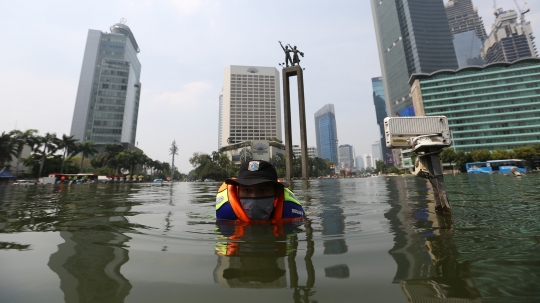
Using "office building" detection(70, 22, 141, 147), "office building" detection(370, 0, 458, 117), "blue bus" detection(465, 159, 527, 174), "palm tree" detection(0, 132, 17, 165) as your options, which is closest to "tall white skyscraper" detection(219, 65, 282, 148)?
"office building" detection(70, 22, 141, 147)

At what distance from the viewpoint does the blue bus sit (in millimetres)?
36509

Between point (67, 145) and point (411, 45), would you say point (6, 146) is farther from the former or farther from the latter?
point (411, 45)

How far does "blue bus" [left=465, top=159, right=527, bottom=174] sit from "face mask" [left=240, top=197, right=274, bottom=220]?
4402cm

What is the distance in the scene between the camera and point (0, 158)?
148 feet

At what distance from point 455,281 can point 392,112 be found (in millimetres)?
164184

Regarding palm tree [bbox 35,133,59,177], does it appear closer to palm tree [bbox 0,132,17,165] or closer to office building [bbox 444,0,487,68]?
palm tree [bbox 0,132,17,165]

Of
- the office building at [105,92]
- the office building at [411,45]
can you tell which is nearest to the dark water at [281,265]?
the office building at [105,92]

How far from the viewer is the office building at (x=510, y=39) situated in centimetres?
15250

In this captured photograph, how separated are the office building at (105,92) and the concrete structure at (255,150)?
1641 inches

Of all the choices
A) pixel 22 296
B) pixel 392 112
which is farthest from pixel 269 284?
pixel 392 112

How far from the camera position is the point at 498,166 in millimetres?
41469

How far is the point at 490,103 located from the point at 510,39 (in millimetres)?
131755

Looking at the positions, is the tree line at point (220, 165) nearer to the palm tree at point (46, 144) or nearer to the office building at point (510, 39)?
the palm tree at point (46, 144)

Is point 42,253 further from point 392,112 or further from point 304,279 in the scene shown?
point 392,112
